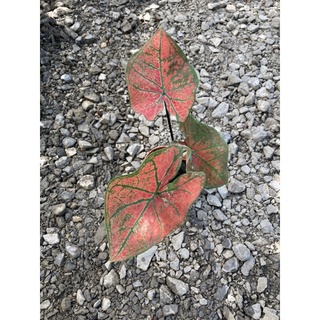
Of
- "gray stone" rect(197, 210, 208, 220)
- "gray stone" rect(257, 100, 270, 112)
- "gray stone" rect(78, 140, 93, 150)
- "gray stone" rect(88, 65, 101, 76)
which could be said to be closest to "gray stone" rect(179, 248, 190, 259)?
"gray stone" rect(197, 210, 208, 220)

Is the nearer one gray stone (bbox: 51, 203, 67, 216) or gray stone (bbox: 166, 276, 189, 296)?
gray stone (bbox: 166, 276, 189, 296)

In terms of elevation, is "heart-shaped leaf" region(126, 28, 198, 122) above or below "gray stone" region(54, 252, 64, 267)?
above

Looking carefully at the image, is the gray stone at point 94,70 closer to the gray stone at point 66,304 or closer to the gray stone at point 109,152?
the gray stone at point 109,152

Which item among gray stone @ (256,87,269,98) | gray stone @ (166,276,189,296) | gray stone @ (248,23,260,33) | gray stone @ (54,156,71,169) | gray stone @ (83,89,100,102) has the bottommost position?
gray stone @ (166,276,189,296)

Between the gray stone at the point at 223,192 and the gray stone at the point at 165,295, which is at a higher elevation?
the gray stone at the point at 223,192

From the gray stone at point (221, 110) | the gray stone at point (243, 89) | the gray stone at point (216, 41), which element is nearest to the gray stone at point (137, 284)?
the gray stone at point (221, 110)

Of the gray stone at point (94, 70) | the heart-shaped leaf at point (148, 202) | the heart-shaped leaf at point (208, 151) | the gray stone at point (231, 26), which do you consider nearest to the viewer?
the heart-shaped leaf at point (148, 202)

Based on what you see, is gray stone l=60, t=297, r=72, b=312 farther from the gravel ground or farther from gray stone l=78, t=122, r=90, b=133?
gray stone l=78, t=122, r=90, b=133
